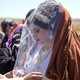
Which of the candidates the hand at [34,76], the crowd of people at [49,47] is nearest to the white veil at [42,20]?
the crowd of people at [49,47]

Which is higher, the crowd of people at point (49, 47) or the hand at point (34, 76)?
the crowd of people at point (49, 47)

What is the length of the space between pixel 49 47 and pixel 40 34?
14 cm

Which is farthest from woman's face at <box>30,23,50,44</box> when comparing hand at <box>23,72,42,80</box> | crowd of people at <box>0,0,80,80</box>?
hand at <box>23,72,42,80</box>

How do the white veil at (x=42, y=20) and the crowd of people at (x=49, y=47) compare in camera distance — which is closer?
the crowd of people at (x=49, y=47)

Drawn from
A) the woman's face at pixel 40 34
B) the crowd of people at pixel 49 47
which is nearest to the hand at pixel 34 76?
A: the crowd of people at pixel 49 47

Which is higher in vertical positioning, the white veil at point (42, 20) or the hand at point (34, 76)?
the white veil at point (42, 20)

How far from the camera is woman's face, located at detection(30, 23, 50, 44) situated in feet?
10.0

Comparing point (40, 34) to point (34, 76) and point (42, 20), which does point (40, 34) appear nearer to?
point (42, 20)

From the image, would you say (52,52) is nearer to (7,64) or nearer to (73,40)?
(73,40)

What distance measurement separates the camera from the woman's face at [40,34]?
3062mm

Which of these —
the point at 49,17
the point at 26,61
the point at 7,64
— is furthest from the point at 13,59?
the point at 49,17

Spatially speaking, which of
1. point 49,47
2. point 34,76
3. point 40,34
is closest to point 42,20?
point 40,34

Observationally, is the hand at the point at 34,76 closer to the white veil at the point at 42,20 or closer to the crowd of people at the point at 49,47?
the crowd of people at the point at 49,47

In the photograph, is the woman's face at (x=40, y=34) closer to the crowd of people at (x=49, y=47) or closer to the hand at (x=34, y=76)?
the crowd of people at (x=49, y=47)
